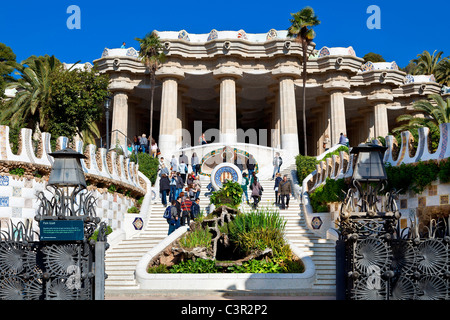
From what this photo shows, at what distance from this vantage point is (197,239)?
17828 mm

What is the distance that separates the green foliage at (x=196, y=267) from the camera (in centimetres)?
1675

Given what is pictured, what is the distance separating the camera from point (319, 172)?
2703cm

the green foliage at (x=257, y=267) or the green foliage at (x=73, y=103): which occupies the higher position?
the green foliage at (x=73, y=103)

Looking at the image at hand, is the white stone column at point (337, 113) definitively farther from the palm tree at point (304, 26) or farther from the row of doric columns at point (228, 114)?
the palm tree at point (304, 26)

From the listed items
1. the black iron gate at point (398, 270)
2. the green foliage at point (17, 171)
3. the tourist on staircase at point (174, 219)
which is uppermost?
the green foliage at point (17, 171)

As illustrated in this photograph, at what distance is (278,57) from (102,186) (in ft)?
70.4

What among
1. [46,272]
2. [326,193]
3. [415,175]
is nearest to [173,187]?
[326,193]

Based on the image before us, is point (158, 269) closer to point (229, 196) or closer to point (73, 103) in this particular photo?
point (229, 196)

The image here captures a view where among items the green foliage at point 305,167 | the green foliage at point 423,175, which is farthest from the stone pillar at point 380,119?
the green foliage at point 423,175

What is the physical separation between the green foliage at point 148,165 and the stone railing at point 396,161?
8.61 meters

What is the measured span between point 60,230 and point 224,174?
59.5 ft

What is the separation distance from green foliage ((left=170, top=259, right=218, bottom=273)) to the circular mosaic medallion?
10.1 m

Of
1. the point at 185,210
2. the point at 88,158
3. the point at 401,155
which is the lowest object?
the point at 185,210

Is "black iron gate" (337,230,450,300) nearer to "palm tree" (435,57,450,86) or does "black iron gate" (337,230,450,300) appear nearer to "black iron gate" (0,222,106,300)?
"black iron gate" (0,222,106,300)
